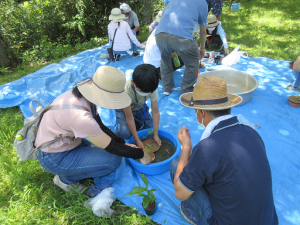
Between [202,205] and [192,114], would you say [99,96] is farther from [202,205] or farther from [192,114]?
[192,114]

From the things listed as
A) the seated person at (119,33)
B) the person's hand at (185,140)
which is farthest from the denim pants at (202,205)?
the seated person at (119,33)


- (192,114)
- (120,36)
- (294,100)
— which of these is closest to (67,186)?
(192,114)

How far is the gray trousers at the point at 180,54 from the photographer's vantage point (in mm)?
2597

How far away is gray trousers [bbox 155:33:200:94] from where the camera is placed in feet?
8.52

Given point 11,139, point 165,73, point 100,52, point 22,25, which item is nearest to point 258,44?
point 165,73

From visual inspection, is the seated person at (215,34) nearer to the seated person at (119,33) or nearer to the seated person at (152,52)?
the seated person at (152,52)

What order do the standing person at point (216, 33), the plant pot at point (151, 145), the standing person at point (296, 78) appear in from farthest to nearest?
the standing person at point (216, 33), the standing person at point (296, 78), the plant pot at point (151, 145)

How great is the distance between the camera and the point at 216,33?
450cm

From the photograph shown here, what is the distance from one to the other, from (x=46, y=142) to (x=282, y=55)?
473cm

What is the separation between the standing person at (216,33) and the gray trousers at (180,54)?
1.63 m

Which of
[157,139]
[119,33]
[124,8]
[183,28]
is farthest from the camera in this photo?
[124,8]

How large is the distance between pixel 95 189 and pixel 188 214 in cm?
90

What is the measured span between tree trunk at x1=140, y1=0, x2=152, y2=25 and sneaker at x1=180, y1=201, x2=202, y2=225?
705 cm

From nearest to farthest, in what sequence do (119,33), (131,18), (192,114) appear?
1. (192,114)
2. (119,33)
3. (131,18)
